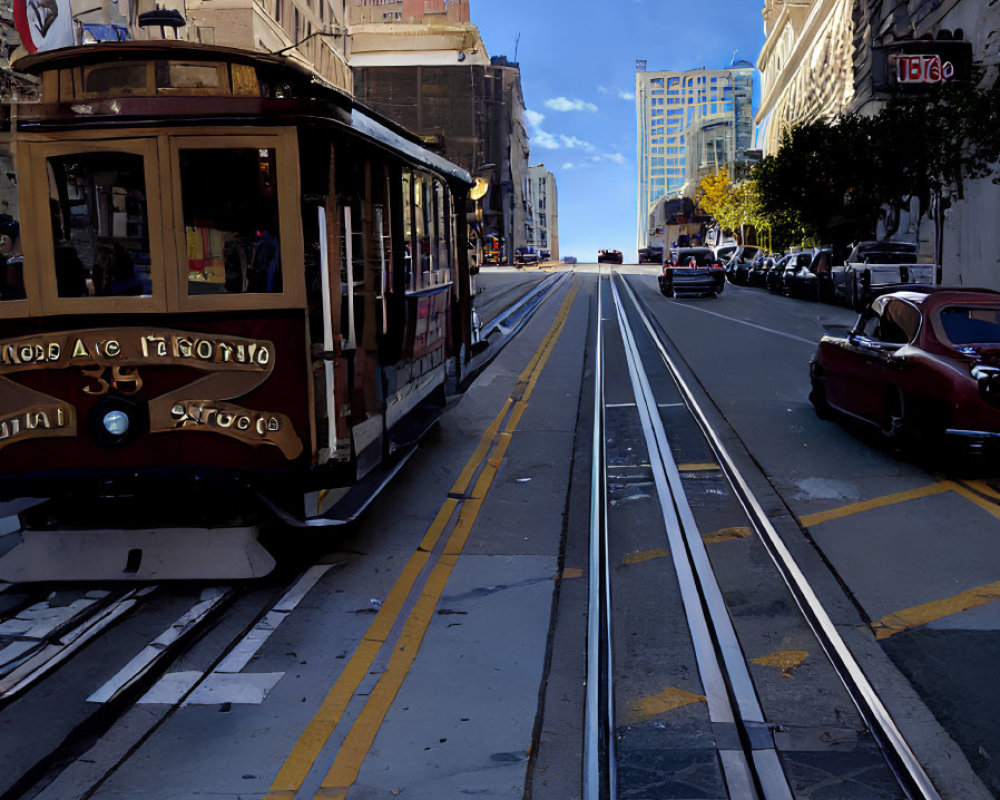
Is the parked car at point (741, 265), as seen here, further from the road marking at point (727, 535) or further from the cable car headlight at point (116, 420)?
the cable car headlight at point (116, 420)

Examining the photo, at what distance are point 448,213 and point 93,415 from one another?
5701mm

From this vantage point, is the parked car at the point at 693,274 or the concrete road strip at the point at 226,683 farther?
the parked car at the point at 693,274

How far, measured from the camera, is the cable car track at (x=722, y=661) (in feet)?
12.7

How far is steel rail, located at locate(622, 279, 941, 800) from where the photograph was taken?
150 inches

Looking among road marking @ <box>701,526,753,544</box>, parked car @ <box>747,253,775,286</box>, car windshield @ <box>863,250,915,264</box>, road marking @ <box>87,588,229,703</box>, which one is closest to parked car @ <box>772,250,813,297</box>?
parked car @ <box>747,253,775,286</box>

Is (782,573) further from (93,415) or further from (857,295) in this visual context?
(857,295)

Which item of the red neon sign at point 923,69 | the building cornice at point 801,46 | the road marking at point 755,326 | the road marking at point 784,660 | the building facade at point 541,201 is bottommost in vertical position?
the road marking at point 784,660

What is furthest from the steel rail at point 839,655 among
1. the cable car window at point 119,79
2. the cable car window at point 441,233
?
the cable car window at point 119,79

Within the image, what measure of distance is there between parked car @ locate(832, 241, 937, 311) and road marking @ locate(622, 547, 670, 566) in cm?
2012

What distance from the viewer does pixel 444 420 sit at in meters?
12.4

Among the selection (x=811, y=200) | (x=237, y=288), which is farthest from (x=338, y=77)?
(x=237, y=288)

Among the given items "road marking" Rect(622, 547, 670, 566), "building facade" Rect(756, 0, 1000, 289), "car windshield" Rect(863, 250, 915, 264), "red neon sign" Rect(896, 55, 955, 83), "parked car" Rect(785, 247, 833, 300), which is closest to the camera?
"road marking" Rect(622, 547, 670, 566)

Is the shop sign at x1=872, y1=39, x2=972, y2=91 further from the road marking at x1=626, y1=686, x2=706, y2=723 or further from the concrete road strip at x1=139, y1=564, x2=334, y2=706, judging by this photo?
the concrete road strip at x1=139, y1=564, x2=334, y2=706

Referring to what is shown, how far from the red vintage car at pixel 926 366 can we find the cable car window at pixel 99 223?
6.34 meters
